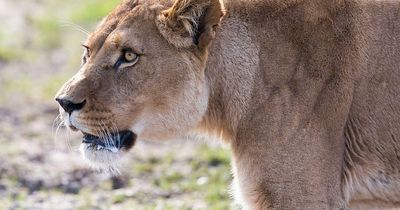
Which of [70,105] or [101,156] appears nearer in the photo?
[70,105]

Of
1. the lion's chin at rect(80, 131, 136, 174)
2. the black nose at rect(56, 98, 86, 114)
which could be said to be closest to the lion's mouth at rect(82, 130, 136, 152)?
the lion's chin at rect(80, 131, 136, 174)

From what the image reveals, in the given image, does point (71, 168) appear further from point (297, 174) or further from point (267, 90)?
point (297, 174)

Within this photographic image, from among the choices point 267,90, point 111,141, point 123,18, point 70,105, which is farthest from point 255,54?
point 70,105

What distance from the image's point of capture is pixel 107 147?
5688mm

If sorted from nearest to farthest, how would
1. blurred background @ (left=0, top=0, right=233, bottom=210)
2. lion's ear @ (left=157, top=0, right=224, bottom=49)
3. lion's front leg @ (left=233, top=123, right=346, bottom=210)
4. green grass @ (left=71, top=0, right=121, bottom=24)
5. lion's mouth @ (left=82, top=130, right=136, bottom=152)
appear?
lion's front leg @ (left=233, top=123, right=346, bottom=210)
lion's ear @ (left=157, top=0, right=224, bottom=49)
lion's mouth @ (left=82, top=130, right=136, bottom=152)
blurred background @ (left=0, top=0, right=233, bottom=210)
green grass @ (left=71, top=0, right=121, bottom=24)

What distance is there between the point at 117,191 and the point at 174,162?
0.92m

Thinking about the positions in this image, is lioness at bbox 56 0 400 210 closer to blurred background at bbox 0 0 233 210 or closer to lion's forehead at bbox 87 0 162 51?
lion's forehead at bbox 87 0 162 51

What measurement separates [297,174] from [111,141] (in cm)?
103

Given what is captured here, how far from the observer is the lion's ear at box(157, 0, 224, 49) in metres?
5.54

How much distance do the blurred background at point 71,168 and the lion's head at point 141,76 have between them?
2.30 feet

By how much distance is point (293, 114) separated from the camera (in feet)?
18.1

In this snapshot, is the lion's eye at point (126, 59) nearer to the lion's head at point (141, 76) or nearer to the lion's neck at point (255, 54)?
the lion's head at point (141, 76)

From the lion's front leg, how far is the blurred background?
0.87 meters

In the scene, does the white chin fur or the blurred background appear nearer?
the white chin fur
